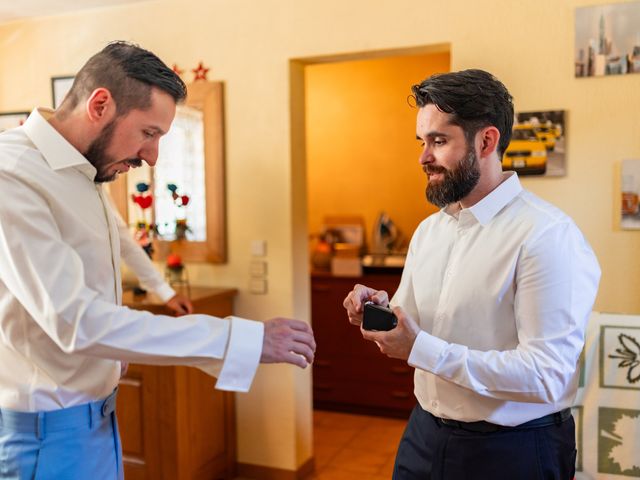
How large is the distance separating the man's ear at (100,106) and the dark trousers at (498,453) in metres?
1.12

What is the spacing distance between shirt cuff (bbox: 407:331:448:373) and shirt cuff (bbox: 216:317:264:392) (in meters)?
0.38

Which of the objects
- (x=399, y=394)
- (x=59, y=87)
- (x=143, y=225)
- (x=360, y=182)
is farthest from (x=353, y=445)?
(x=59, y=87)

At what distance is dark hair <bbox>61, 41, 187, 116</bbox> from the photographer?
4.61 feet

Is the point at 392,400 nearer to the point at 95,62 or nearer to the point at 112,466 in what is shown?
the point at 112,466

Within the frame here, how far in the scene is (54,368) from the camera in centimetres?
141

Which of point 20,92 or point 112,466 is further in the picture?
point 20,92

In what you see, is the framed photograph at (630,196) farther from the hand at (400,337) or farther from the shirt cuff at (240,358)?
the shirt cuff at (240,358)

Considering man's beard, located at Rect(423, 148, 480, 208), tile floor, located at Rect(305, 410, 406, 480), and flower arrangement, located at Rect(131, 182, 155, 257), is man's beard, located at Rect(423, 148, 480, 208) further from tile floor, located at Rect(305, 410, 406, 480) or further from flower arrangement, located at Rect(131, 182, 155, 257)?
tile floor, located at Rect(305, 410, 406, 480)

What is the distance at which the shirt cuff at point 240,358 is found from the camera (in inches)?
50.5

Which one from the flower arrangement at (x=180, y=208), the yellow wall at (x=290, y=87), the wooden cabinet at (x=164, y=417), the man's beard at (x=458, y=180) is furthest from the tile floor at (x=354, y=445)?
the man's beard at (x=458, y=180)

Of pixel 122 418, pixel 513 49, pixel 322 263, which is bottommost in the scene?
pixel 122 418

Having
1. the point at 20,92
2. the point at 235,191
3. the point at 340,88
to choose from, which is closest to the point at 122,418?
the point at 235,191

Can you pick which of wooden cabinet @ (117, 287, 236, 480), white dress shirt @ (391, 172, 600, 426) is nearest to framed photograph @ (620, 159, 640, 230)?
white dress shirt @ (391, 172, 600, 426)

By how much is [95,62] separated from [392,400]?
3.27 metres
